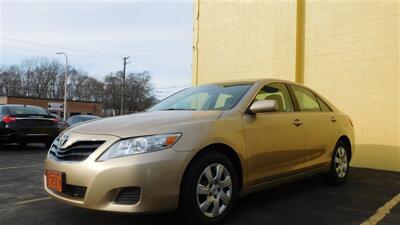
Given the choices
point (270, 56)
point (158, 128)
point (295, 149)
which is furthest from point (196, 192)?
point (270, 56)

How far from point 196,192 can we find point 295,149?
1773 millimetres

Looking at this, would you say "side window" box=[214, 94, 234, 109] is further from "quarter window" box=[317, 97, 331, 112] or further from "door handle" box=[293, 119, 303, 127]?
"quarter window" box=[317, 97, 331, 112]

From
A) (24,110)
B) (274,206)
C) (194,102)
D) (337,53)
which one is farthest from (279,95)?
(24,110)

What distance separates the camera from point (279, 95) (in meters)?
5.39

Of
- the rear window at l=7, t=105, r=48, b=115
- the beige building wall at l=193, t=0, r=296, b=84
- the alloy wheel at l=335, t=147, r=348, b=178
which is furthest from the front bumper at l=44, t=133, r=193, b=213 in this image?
the rear window at l=7, t=105, r=48, b=115

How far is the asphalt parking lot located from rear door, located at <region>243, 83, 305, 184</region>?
408 mm

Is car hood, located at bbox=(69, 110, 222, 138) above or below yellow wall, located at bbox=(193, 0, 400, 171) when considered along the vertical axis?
below

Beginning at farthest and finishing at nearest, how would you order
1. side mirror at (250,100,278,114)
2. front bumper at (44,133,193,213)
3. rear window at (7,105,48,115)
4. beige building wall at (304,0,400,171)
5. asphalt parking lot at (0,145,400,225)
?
rear window at (7,105,48,115) < beige building wall at (304,0,400,171) < side mirror at (250,100,278,114) < asphalt parking lot at (0,145,400,225) < front bumper at (44,133,193,213)

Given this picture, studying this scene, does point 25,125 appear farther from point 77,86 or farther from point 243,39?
point 77,86

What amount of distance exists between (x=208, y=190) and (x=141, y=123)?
876mm

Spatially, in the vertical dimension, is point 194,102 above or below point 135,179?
above

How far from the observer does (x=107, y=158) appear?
3.70m

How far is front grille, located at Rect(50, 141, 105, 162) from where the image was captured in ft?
12.6

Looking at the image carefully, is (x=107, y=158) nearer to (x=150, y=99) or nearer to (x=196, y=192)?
(x=196, y=192)
